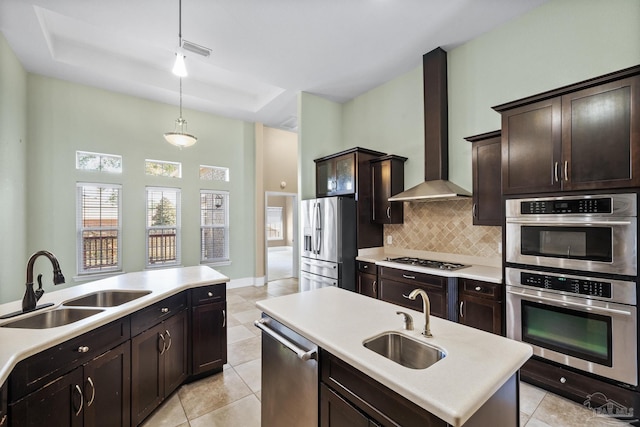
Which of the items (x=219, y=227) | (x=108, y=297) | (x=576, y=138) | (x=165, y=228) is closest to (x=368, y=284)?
(x=576, y=138)

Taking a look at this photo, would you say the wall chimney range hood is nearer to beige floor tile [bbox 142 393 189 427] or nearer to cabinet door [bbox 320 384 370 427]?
cabinet door [bbox 320 384 370 427]

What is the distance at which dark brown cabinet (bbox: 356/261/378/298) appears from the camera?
3769 millimetres

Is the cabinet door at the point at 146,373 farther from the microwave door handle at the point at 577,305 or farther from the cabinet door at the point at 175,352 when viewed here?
the microwave door handle at the point at 577,305

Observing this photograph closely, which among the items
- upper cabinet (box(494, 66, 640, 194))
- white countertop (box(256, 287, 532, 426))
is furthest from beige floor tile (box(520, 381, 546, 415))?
upper cabinet (box(494, 66, 640, 194))

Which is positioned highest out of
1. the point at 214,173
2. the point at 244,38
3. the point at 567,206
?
the point at 244,38

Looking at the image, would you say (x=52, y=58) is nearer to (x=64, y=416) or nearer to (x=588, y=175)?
(x=64, y=416)

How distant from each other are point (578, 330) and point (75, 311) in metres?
3.80

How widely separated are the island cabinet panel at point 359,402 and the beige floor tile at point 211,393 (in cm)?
137

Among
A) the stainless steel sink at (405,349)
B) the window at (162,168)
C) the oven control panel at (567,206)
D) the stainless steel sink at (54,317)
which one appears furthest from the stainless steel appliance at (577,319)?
the window at (162,168)

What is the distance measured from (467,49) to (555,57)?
3.31 feet

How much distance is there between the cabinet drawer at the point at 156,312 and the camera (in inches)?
76.5

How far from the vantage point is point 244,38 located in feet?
11.1

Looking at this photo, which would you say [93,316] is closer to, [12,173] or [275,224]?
[12,173]

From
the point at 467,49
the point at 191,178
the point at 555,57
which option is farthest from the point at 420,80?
the point at 191,178
